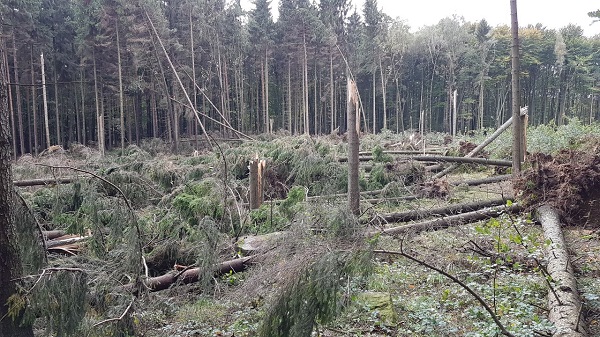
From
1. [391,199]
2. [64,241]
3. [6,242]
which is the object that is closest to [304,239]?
[6,242]

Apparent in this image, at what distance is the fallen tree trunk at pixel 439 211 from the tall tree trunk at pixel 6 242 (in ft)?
18.1

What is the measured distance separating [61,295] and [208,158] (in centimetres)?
823

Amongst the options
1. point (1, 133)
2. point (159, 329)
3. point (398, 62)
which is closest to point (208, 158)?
point (159, 329)

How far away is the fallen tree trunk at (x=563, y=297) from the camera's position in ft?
10.3

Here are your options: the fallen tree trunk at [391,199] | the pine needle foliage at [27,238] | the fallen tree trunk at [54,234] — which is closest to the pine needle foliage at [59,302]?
the pine needle foliage at [27,238]

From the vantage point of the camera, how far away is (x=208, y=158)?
11.0 meters

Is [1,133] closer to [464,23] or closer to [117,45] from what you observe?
[117,45]

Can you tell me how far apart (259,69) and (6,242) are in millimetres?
32335

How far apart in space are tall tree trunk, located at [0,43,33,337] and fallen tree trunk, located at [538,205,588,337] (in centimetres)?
422

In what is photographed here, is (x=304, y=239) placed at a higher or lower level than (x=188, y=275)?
higher

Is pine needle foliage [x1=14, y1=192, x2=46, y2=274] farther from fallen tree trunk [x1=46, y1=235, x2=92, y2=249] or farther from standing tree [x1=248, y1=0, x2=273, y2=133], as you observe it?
standing tree [x1=248, y1=0, x2=273, y2=133]

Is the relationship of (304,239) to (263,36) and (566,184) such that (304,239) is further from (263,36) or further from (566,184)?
(263,36)

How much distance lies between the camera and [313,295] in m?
2.27

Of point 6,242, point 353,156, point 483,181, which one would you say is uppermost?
point 353,156
